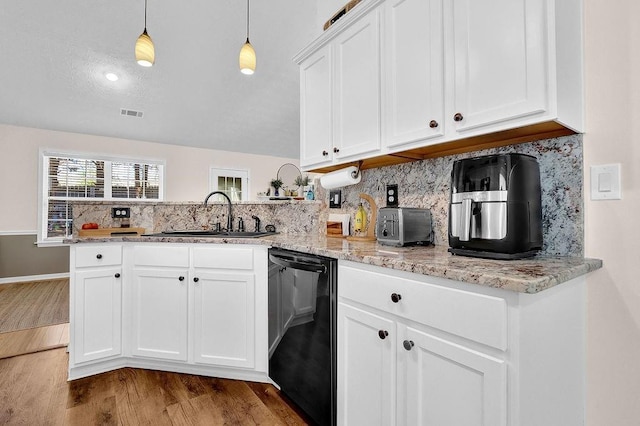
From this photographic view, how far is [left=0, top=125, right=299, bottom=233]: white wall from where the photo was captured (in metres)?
4.90

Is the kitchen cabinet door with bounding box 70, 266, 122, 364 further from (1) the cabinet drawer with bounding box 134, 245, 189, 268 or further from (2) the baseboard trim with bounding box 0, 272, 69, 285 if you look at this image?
(2) the baseboard trim with bounding box 0, 272, 69, 285

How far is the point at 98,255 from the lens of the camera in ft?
6.75

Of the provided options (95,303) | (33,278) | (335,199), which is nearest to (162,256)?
(95,303)

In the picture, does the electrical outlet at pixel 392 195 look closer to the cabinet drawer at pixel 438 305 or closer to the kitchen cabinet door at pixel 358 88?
the kitchen cabinet door at pixel 358 88

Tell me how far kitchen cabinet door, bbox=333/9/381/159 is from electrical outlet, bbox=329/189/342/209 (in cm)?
48

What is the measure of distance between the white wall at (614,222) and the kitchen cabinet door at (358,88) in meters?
0.85

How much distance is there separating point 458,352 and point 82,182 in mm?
6512

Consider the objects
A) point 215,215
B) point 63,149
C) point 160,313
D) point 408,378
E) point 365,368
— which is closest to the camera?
point 408,378

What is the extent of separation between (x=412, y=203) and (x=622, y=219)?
896 mm

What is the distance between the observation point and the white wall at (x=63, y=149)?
490 cm

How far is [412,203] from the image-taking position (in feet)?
5.97

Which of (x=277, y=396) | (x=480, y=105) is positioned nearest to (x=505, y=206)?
(x=480, y=105)

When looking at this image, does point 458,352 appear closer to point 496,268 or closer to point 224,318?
point 496,268

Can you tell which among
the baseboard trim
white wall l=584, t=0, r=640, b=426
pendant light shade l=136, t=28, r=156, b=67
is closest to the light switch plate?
white wall l=584, t=0, r=640, b=426
